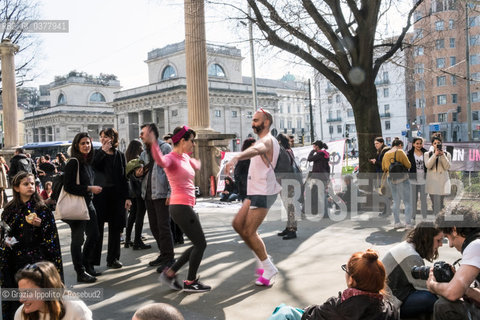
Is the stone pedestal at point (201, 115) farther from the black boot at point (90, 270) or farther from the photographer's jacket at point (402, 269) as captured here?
the photographer's jacket at point (402, 269)

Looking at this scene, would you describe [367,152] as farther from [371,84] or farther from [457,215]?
[457,215]

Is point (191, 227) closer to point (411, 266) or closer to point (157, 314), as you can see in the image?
point (411, 266)

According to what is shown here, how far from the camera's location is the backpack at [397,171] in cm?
873

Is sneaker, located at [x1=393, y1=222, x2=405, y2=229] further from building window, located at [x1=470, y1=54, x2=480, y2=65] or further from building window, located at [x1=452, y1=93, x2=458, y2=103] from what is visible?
building window, located at [x1=452, y1=93, x2=458, y2=103]

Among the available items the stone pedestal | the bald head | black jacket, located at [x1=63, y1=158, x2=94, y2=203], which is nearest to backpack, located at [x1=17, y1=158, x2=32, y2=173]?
the stone pedestal

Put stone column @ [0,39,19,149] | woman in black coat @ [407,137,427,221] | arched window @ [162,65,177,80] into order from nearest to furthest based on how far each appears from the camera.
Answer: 1. woman in black coat @ [407,137,427,221]
2. stone column @ [0,39,19,149]
3. arched window @ [162,65,177,80]

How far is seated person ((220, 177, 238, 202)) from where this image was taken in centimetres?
1403

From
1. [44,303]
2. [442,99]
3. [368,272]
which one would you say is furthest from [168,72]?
[368,272]

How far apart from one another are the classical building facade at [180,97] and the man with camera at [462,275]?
218 feet

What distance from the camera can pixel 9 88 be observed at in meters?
24.2

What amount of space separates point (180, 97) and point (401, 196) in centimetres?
6285

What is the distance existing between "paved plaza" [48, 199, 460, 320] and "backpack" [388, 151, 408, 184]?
964 mm

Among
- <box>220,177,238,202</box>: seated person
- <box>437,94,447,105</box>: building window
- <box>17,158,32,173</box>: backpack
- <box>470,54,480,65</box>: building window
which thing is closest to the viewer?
<box>17,158,32,173</box>: backpack

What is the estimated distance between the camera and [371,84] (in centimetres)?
1128
